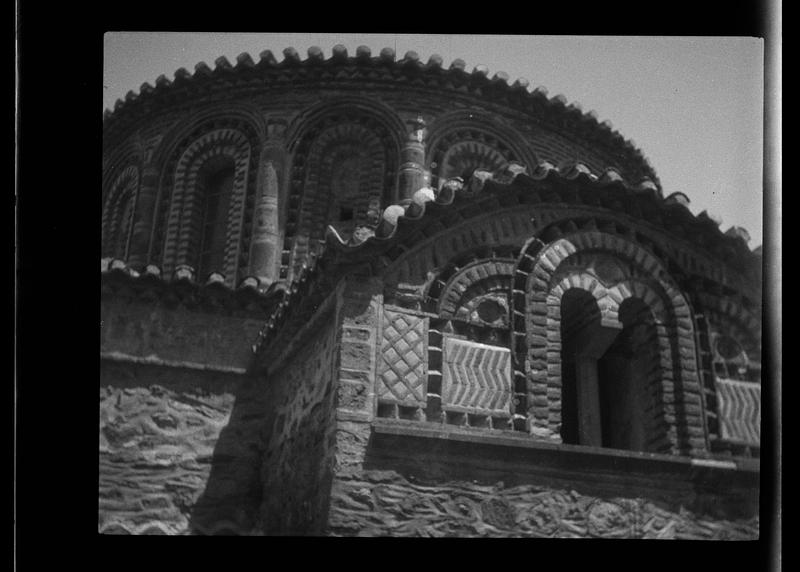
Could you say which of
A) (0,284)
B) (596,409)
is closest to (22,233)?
(0,284)

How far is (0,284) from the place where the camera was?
6.49 metres

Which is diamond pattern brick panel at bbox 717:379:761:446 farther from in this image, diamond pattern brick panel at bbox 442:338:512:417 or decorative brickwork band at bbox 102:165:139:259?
decorative brickwork band at bbox 102:165:139:259

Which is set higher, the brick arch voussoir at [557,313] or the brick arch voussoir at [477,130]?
the brick arch voussoir at [477,130]

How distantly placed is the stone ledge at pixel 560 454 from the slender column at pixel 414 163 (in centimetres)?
456

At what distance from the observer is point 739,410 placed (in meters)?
8.16

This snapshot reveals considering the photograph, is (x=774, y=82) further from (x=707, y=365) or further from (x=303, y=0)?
(x=303, y=0)

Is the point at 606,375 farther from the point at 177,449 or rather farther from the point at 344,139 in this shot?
the point at 344,139

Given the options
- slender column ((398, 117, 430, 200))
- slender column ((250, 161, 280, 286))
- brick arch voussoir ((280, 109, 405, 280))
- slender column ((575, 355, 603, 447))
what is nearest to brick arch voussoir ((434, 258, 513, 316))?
slender column ((575, 355, 603, 447))

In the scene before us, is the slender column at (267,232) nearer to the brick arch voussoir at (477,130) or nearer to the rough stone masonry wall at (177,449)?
the rough stone masonry wall at (177,449)

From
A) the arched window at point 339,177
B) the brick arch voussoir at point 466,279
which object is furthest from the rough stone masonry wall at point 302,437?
the arched window at point 339,177

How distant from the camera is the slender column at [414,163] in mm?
11594

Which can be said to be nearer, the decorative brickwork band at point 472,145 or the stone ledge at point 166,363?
the stone ledge at point 166,363

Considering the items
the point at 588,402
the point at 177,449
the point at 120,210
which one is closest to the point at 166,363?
the point at 177,449

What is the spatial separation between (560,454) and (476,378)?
2.83 ft
